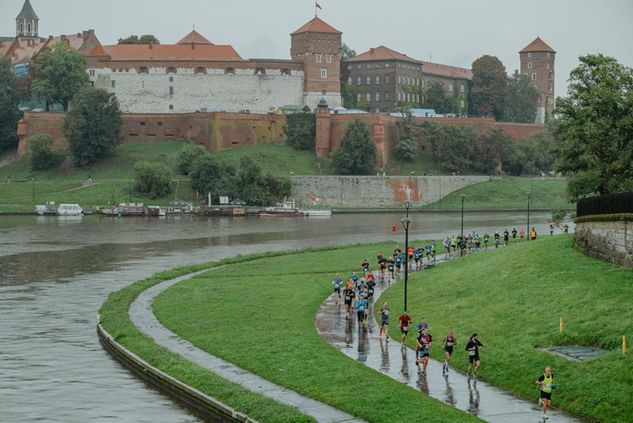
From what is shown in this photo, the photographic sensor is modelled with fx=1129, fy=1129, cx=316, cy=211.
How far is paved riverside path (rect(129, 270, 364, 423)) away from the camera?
24.6m

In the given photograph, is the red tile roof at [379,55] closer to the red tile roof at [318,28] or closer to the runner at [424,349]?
the red tile roof at [318,28]

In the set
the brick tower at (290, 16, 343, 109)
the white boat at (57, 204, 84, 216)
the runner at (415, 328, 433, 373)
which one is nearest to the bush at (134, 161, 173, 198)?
the white boat at (57, 204, 84, 216)

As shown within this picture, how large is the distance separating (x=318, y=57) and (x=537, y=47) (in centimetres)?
4190

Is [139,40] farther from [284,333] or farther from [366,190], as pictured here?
[284,333]

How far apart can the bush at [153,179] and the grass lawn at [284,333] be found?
5483 centimetres

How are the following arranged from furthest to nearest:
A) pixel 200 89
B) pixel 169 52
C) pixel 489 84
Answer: pixel 489 84 < pixel 169 52 < pixel 200 89

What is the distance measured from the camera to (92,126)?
114938 millimetres

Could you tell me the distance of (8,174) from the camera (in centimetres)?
11762

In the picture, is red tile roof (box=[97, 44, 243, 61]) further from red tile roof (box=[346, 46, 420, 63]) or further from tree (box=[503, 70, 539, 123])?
tree (box=[503, 70, 539, 123])

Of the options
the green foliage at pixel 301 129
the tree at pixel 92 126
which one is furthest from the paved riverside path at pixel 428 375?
Answer: the green foliage at pixel 301 129

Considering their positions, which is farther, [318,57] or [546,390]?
[318,57]

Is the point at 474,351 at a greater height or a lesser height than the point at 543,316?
lesser

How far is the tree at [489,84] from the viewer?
146 m

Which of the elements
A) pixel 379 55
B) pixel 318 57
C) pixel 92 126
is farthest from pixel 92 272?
pixel 379 55
